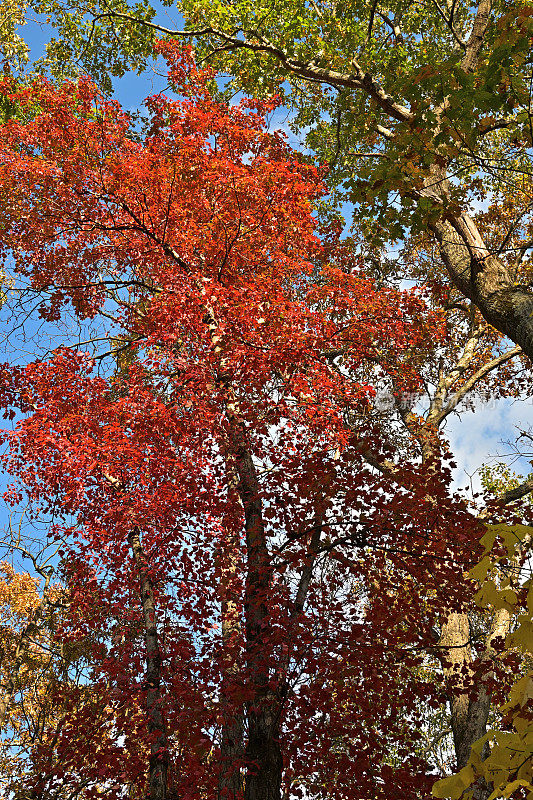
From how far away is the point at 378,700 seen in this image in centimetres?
905

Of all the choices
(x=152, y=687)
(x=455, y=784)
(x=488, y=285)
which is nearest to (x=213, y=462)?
(x=152, y=687)

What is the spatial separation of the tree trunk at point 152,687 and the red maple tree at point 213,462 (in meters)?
0.03

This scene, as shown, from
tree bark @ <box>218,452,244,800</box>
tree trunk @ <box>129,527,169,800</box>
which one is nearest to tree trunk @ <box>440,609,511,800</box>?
tree bark @ <box>218,452,244,800</box>

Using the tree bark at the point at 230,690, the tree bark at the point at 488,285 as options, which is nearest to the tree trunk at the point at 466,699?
the tree bark at the point at 230,690

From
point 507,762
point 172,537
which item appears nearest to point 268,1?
point 172,537

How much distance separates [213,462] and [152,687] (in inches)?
139

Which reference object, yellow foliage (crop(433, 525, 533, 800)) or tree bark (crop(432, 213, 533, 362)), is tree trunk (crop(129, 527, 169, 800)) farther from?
yellow foliage (crop(433, 525, 533, 800))

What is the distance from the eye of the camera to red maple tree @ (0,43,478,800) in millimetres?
8055

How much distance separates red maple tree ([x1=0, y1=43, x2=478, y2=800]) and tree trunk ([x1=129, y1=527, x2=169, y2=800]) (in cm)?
3

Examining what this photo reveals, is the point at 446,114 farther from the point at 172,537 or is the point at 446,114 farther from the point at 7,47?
the point at 7,47

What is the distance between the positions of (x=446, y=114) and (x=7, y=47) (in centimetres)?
1466

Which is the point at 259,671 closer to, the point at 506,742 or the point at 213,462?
the point at 213,462

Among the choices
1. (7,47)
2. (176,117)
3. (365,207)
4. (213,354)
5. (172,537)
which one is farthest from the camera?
(7,47)

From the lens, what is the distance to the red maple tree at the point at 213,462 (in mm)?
8055
